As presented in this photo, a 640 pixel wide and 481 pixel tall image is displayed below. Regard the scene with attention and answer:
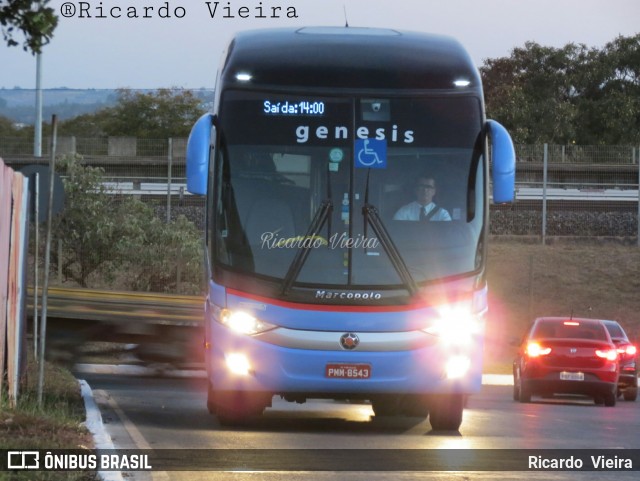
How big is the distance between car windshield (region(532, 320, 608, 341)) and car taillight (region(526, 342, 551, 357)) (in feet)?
0.77

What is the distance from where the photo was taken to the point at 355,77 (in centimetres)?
1433

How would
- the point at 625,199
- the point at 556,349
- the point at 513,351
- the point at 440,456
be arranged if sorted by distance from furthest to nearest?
the point at 625,199 → the point at 513,351 → the point at 556,349 → the point at 440,456

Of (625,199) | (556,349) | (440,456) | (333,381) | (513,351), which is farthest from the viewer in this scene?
(625,199)

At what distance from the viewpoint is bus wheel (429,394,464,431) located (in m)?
14.5

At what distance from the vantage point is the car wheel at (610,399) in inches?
863

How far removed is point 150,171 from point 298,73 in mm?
29195

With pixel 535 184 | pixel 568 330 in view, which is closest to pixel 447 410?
pixel 568 330

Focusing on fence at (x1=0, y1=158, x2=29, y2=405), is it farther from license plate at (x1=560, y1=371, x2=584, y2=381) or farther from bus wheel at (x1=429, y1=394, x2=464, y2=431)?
license plate at (x1=560, y1=371, x2=584, y2=381)

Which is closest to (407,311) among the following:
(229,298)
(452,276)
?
(452,276)

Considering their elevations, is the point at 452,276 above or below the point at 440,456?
above

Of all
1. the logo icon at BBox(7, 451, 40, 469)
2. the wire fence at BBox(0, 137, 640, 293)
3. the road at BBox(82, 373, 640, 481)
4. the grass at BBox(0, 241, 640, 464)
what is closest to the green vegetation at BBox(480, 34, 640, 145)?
the wire fence at BBox(0, 137, 640, 293)

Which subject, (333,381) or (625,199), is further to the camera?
(625,199)

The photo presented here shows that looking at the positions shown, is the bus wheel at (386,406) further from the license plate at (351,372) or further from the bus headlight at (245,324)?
the bus headlight at (245,324)

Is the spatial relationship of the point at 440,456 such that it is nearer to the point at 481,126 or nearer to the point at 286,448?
the point at 286,448
